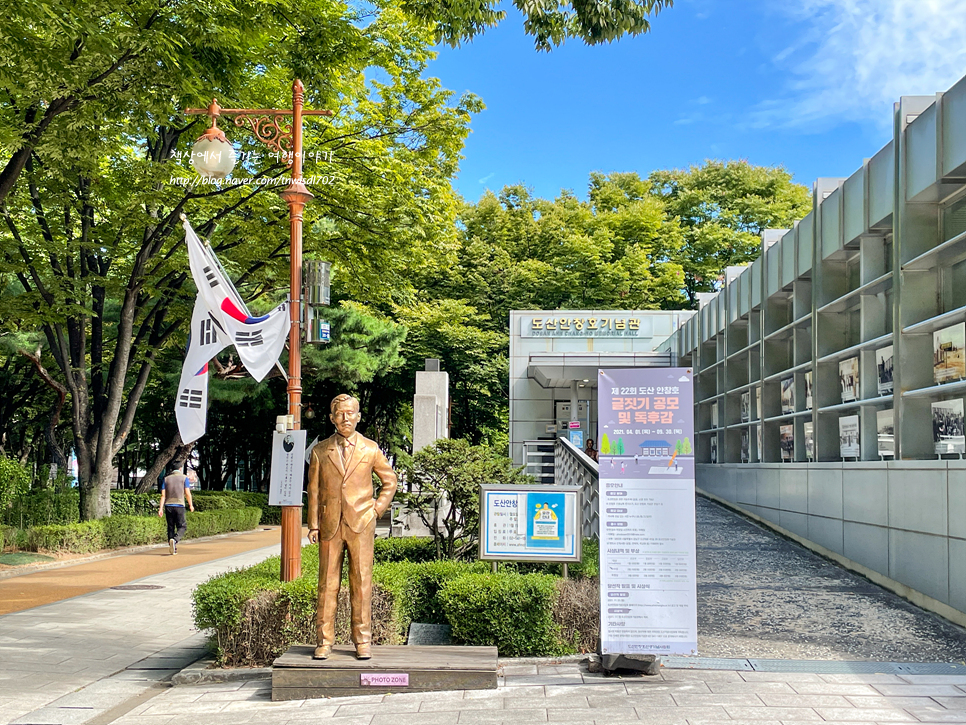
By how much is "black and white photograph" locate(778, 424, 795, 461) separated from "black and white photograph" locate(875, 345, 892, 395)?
347cm

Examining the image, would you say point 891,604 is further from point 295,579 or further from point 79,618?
point 79,618

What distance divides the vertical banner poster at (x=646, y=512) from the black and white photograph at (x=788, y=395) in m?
8.83

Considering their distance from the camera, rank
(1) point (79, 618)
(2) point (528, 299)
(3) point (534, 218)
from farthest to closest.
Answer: (3) point (534, 218) < (2) point (528, 299) < (1) point (79, 618)

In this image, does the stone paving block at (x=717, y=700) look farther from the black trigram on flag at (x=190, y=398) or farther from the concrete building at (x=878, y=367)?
the black trigram on flag at (x=190, y=398)

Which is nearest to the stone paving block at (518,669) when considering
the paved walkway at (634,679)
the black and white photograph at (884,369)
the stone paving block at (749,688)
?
the paved walkway at (634,679)

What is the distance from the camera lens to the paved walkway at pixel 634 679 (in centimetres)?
625

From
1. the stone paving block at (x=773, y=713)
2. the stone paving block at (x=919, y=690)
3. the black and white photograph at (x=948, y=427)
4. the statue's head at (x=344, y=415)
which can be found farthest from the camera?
the black and white photograph at (x=948, y=427)

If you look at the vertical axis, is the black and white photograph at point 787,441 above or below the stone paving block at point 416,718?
above

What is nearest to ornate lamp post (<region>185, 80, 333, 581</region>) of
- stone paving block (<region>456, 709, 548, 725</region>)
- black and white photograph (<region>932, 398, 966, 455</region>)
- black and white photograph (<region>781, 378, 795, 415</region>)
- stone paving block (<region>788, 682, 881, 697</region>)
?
stone paving block (<region>456, 709, 548, 725</region>)

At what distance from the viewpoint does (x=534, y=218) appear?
48125 mm

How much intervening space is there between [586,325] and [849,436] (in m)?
17.8

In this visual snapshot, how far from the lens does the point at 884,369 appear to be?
1130 cm

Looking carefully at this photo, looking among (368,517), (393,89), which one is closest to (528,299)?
(393,89)

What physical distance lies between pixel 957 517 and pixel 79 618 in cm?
1022
